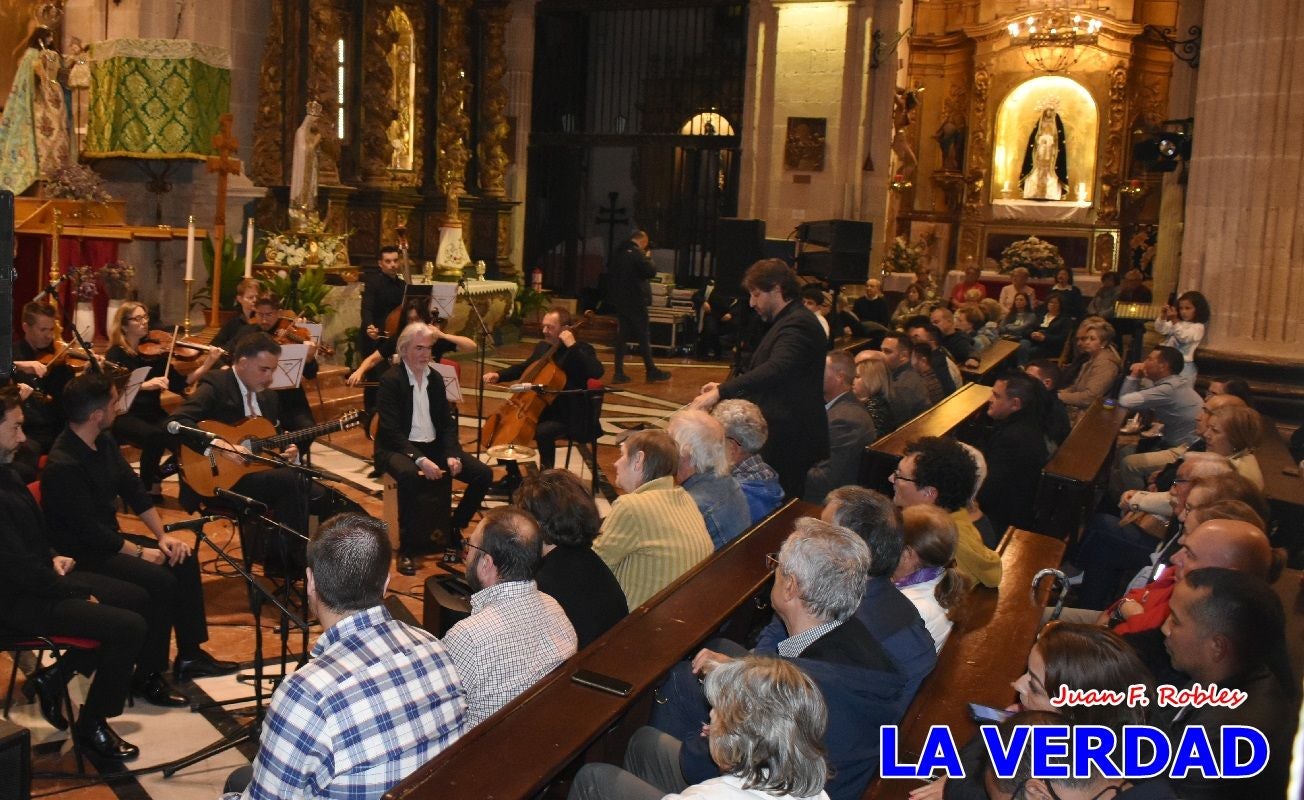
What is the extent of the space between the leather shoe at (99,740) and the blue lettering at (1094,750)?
313cm

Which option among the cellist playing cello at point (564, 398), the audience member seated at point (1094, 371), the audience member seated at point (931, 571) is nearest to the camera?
the audience member seated at point (931, 571)

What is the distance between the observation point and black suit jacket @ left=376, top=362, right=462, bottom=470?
6605 millimetres

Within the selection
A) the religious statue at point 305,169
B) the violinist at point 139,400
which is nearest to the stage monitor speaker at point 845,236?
the religious statue at point 305,169

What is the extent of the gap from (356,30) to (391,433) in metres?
9.20

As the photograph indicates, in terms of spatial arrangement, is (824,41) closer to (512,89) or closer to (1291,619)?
(512,89)

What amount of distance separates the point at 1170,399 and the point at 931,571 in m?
4.53

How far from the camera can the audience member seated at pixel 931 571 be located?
12.7 feet

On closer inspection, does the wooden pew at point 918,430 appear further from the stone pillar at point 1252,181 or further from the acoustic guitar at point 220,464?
the acoustic guitar at point 220,464

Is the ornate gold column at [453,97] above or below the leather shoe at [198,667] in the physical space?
above

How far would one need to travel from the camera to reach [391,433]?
661cm

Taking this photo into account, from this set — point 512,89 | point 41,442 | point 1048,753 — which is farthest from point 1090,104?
point 1048,753

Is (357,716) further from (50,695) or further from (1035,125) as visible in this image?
(1035,125)

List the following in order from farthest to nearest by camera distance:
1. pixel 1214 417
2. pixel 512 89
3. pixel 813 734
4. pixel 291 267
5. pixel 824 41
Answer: pixel 512 89
pixel 824 41
pixel 291 267
pixel 1214 417
pixel 813 734

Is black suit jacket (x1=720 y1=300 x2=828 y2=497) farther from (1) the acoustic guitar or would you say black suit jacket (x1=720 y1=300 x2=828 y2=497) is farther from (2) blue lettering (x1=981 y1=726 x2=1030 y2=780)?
(2) blue lettering (x1=981 y1=726 x2=1030 y2=780)
